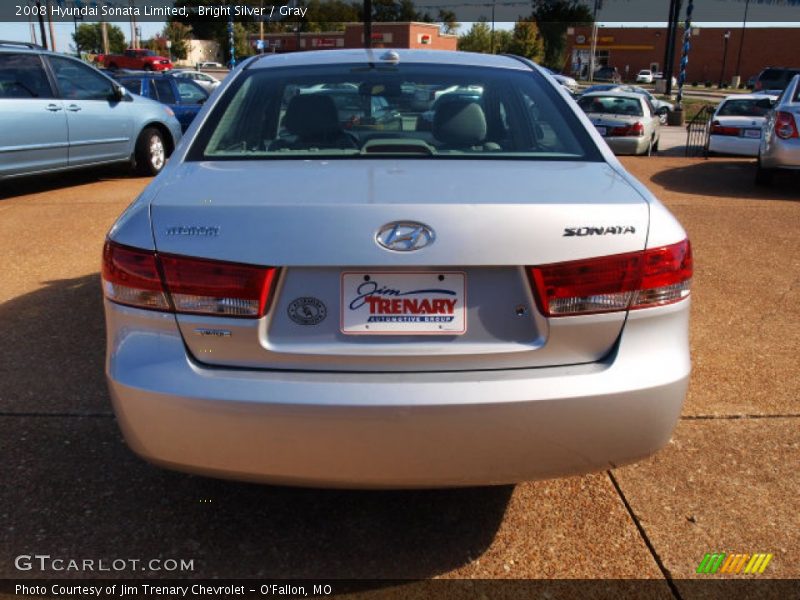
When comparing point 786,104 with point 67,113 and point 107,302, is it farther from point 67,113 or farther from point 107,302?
point 107,302

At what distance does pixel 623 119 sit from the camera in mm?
15000

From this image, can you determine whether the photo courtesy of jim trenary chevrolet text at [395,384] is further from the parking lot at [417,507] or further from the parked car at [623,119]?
the parked car at [623,119]

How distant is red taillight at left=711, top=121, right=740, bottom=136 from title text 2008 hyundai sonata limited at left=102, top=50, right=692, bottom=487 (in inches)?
525

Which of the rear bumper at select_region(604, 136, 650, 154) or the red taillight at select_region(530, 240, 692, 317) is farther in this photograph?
the rear bumper at select_region(604, 136, 650, 154)

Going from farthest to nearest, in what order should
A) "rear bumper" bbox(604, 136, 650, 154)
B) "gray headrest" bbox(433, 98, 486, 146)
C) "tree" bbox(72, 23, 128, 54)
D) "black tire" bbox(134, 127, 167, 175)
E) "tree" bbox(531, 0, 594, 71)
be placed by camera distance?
"tree" bbox(72, 23, 128, 54), "tree" bbox(531, 0, 594, 71), "rear bumper" bbox(604, 136, 650, 154), "black tire" bbox(134, 127, 167, 175), "gray headrest" bbox(433, 98, 486, 146)

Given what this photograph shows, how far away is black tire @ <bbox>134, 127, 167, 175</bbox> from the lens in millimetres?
11102

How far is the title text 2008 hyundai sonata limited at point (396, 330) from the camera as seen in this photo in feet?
7.22

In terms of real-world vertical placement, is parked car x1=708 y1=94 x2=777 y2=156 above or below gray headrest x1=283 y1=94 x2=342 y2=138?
below

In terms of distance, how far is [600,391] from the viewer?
2.26 m

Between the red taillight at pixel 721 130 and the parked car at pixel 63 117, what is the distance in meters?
9.98

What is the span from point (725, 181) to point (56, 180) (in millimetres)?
9850

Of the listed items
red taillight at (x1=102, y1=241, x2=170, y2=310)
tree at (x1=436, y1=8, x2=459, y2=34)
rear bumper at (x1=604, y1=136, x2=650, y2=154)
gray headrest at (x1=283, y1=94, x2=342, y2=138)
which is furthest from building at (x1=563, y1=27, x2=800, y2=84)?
red taillight at (x1=102, y1=241, x2=170, y2=310)

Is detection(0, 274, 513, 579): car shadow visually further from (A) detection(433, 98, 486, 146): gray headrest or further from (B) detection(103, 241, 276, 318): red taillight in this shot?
(A) detection(433, 98, 486, 146): gray headrest

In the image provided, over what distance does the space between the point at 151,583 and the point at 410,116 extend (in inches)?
86.1
